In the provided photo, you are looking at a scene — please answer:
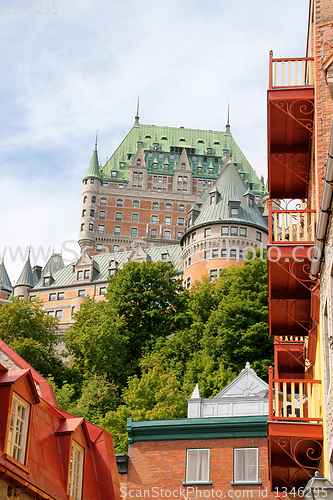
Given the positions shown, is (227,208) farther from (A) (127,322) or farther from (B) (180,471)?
(B) (180,471)

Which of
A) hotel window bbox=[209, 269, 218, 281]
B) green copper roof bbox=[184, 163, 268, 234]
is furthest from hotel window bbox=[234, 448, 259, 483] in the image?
green copper roof bbox=[184, 163, 268, 234]

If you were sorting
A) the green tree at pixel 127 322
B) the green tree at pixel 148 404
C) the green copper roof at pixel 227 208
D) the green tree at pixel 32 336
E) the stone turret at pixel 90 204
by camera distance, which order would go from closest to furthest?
the green tree at pixel 148 404
the green tree at pixel 127 322
the green tree at pixel 32 336
the green copper roof at pixel 227 208
the stone turret at pixel 90 204

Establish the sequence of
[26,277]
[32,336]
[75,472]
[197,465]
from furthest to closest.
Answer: [26,277] < [32,336] < [197,465] < [75,472]

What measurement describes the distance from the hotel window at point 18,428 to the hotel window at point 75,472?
2.42m

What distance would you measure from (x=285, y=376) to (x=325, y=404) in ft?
29.8

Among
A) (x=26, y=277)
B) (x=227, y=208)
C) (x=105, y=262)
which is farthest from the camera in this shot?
(x=26, y=277)

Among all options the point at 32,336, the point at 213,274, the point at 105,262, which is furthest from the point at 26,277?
the point at 32,336

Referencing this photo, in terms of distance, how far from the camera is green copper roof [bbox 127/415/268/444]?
23.9 meters

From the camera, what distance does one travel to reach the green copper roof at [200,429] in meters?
23.9

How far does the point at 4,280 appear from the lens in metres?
115

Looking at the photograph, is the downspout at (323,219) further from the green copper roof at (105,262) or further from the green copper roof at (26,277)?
the green copper roof at (26,277)

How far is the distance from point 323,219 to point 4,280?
10601cm

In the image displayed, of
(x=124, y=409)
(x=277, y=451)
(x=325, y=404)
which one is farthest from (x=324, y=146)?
(x=124, y=409)

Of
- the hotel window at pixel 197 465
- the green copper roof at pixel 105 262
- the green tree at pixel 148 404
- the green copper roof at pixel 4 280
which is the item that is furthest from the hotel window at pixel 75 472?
the green copper roof at pixel 4 280
